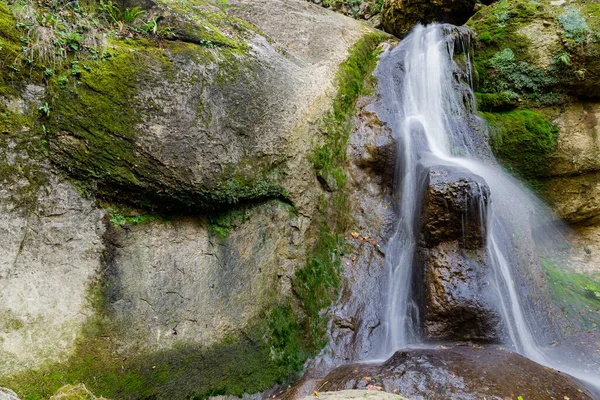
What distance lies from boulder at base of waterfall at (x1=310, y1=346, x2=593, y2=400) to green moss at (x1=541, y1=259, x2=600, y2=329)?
2580 millimetres

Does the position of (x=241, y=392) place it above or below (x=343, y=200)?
below

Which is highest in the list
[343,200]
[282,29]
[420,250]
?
[282,29]

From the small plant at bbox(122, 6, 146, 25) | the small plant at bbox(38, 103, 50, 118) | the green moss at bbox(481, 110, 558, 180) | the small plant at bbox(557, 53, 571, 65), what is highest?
the small plant at bbox(557, 53, 571, 65)

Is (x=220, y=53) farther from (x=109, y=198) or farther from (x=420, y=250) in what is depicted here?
(x=420, y=250)

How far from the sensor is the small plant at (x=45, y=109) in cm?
405

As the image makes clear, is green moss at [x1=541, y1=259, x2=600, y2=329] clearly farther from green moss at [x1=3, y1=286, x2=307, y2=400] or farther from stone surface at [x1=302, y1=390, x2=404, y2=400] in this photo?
stone surface at [x1=302, y1=390, x2=404, y2=400]

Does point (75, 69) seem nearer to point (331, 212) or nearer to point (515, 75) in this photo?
point (331, 212)

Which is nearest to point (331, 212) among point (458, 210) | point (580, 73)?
point (458, 210)

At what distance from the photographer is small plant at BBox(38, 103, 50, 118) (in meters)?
4.05

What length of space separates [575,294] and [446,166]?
4.01 m

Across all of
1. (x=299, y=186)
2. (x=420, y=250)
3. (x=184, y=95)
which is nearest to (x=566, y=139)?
(x=420, y=250)

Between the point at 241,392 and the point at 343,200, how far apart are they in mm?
3752

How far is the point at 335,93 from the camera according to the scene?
7531 mm

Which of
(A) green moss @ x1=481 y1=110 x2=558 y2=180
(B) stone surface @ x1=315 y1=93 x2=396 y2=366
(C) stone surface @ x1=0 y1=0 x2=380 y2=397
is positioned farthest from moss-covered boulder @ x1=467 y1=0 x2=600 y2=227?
(C) stone surface @ x1=0 y1=0 x2=380 y2=397
